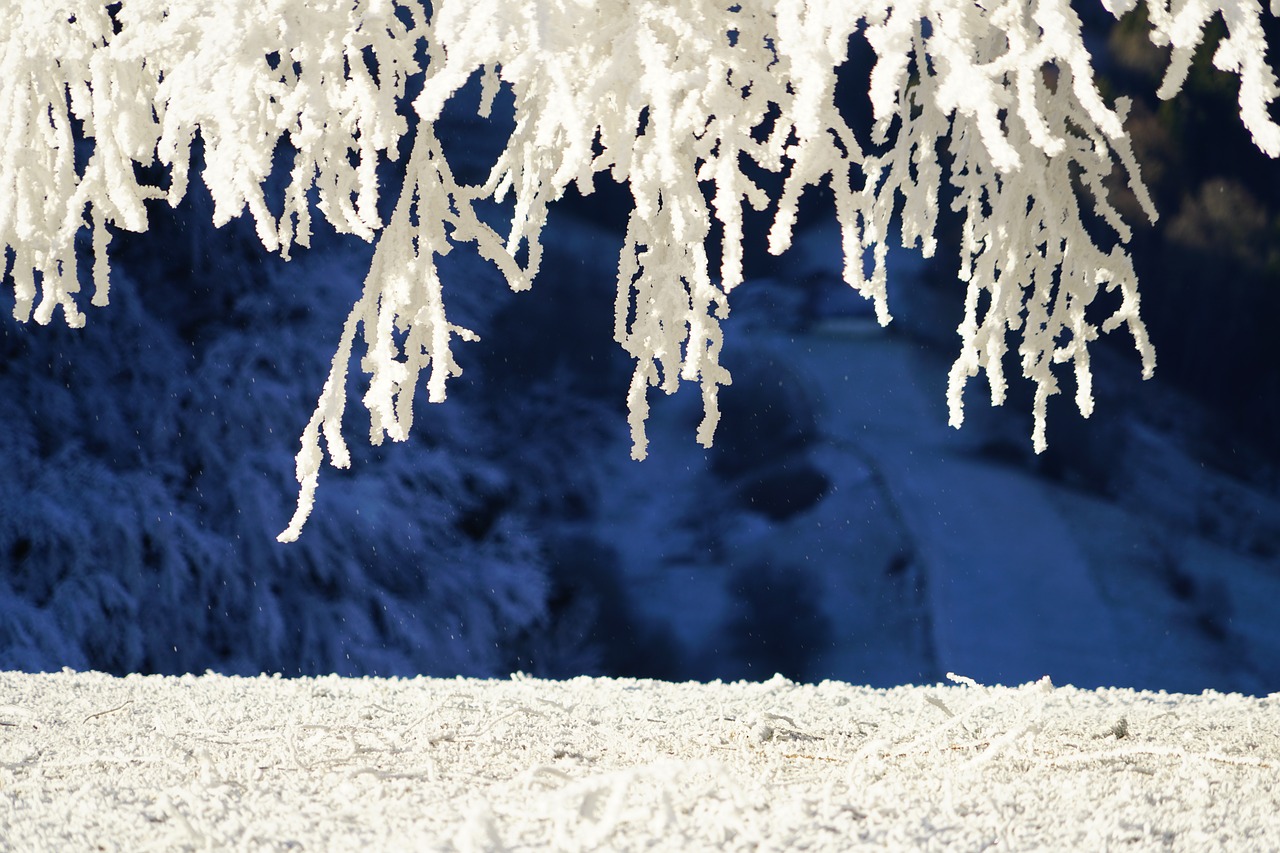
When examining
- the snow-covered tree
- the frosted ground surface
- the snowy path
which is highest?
the snow-covered tree

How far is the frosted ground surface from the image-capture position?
0.99 m

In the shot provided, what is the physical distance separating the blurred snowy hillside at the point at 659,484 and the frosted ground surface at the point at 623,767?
235 cm

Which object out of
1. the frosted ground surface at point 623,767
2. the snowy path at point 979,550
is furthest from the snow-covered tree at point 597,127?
the snowy path at point 979,550

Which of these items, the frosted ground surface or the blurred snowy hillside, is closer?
the frosted ground surface

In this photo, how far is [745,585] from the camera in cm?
491

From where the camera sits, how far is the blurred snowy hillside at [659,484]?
459cm

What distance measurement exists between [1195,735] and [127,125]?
1.60 m

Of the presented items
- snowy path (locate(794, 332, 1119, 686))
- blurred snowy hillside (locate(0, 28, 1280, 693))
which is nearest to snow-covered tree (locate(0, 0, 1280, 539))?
blurred snowy hillside (locate(0, 28, 1280, 693))

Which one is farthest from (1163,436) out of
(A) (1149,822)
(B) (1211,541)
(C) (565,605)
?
(A) (1149,822)

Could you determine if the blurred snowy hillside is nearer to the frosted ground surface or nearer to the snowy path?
the snowy path

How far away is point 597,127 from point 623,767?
72 cm

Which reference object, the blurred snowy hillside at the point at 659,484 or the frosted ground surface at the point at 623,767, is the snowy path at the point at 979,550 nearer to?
the blurred snowy hillside at the point at 659,484

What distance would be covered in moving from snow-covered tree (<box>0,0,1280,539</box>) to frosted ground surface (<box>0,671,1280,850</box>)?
352 millimetres

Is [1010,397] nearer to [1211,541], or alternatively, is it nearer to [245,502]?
[1211,541]
